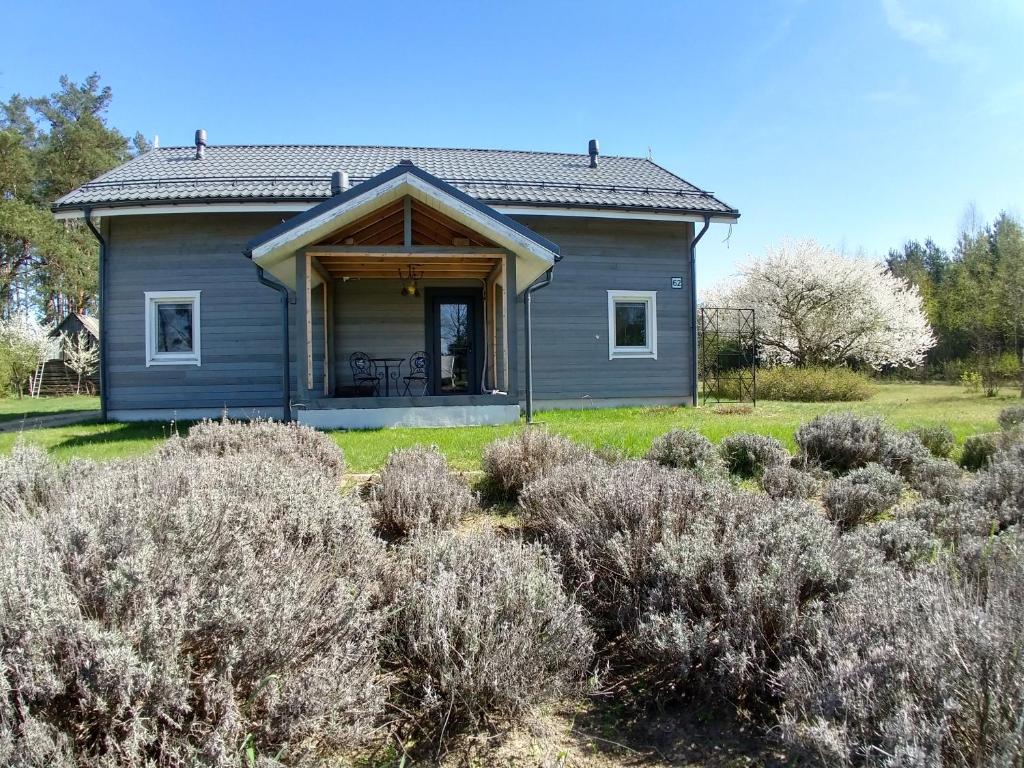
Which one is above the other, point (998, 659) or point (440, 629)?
point (998, 659)

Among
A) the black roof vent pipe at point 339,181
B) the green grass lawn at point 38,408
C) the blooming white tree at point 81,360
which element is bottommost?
the green grass lawn at point 38,408

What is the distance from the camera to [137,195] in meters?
10.5

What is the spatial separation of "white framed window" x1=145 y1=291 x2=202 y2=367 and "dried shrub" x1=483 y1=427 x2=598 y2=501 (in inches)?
338

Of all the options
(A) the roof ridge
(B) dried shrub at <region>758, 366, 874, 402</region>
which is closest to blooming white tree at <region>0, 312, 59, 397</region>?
(A) the roof ridge

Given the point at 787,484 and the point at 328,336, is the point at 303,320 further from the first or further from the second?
the point at 787,484

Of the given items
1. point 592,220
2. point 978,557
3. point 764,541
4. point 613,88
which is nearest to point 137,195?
point 592,220

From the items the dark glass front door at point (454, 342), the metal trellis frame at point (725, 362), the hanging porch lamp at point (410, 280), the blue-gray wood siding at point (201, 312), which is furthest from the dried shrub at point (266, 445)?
the metal trellis frame at point (725, 362)

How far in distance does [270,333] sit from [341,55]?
5977mm

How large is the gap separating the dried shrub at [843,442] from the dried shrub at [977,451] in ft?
3.00

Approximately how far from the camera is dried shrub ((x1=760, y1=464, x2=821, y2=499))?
4.45m

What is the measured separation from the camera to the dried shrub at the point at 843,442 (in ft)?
18.3

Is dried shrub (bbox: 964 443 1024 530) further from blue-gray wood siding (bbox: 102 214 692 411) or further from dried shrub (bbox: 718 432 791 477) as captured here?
blue-gray wood siding (bbox: 102 214 692 411)

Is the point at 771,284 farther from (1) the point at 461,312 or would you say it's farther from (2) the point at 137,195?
(2) the point at 137,195

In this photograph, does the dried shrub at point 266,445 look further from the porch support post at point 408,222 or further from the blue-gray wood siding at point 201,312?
the blue-gray wood siding at point 201,312
